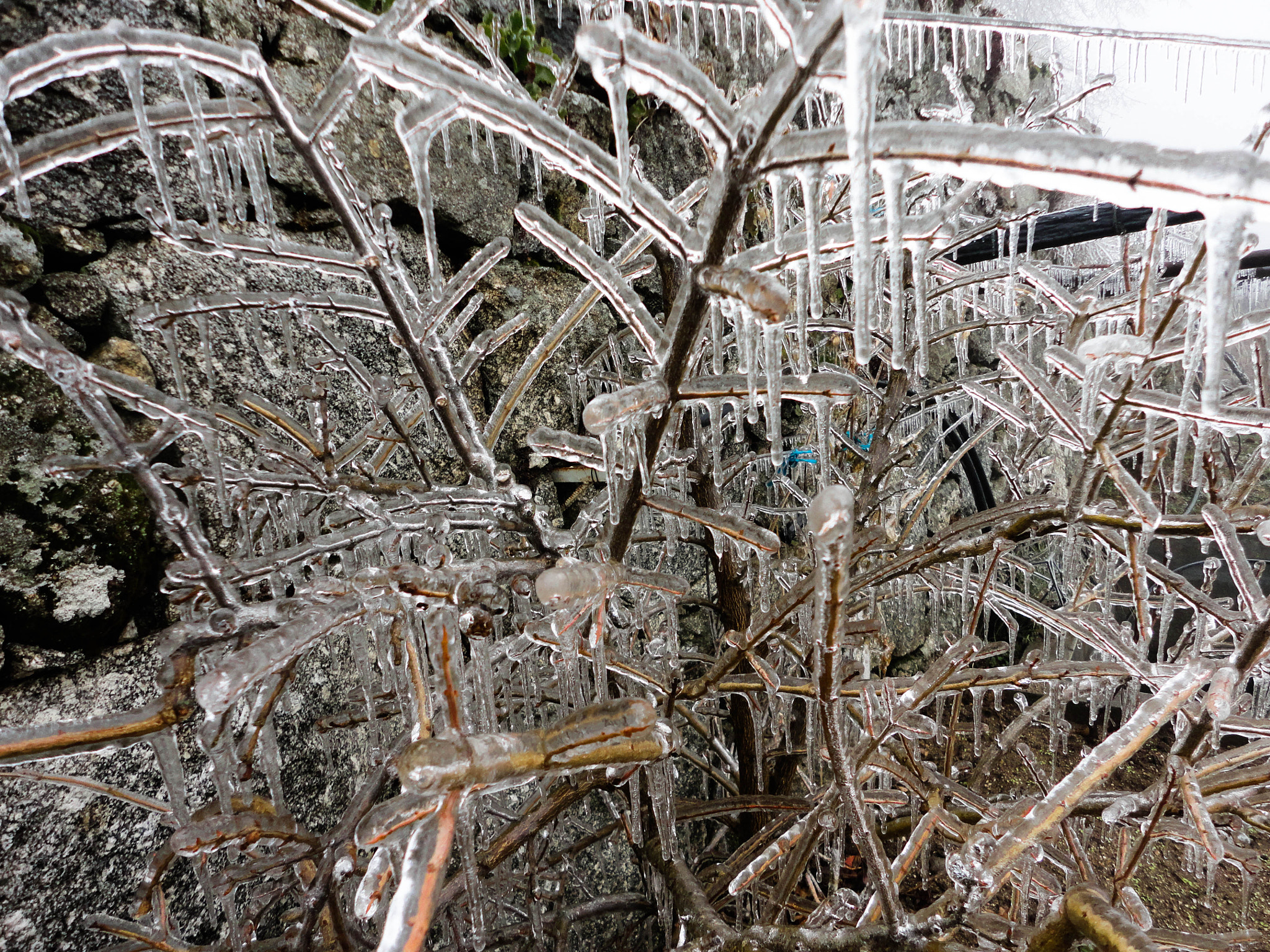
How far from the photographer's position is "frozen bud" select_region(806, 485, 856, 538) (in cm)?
49

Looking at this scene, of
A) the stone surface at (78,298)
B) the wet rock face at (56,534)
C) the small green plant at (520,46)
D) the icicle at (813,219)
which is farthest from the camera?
the small green plant at (520,46)

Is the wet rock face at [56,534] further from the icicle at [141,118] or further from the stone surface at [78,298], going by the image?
the icicle at [141,118]

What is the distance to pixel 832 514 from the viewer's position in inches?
19.4

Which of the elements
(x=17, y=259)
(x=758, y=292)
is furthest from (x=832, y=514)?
(x=17, y=259)

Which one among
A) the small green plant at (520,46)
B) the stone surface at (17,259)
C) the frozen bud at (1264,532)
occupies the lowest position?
the frozen bud at (1264,532)

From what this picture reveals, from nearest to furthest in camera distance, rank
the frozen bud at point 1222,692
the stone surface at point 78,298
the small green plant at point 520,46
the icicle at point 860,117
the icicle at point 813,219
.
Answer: the icicle at point 860,117 → the icicle at point 813,219 → the frozen bud at point 1222,692 → the stone surface at point 78,298 → the small green plant at point 520,46

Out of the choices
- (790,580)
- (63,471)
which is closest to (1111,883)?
(790,580)

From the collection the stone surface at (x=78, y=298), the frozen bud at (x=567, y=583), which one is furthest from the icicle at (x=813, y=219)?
the stone surface at (x=78, y=298)

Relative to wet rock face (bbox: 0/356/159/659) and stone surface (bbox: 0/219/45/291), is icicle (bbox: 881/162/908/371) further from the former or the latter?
stone surface (bbox: 0/219/45/291)

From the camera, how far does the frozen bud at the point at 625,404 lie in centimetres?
51

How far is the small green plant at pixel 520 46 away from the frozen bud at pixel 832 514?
8.31 feet

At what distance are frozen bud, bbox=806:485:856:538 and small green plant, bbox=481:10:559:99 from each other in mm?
2532

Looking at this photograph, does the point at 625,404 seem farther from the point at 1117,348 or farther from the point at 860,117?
the point at 1117,348

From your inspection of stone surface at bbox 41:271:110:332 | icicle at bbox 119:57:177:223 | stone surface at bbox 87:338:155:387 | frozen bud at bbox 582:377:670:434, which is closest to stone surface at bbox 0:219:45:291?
stone surface at bbox 41:271:110:332
